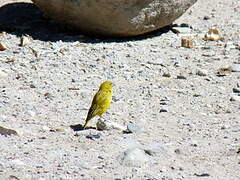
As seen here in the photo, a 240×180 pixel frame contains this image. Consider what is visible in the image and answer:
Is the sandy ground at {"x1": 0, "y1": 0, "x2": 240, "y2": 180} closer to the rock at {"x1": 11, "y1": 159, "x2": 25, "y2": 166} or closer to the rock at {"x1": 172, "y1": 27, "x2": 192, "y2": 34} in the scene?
the rock at {"x1": 11, "y1": 159, "x2": 25, "y2": 166}

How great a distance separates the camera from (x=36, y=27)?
35.6 feet

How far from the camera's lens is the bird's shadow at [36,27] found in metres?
10.4

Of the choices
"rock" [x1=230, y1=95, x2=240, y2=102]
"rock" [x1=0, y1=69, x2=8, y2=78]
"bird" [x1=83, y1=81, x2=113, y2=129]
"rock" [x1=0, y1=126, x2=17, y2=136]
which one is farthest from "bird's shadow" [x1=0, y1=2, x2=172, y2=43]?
"rock" [x1=0, y1=126, x2=17, y2=136]

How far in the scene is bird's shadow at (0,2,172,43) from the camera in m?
10.4

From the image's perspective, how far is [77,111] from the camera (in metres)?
7.57

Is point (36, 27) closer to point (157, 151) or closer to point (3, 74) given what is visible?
point (3, 74)

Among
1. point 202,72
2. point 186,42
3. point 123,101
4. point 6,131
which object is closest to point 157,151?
point 6,131

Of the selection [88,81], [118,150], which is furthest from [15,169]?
[88,81]

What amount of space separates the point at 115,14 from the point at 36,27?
166 cm

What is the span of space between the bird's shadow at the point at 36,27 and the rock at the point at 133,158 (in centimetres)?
439

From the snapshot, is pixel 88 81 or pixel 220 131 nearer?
pixel 220 131

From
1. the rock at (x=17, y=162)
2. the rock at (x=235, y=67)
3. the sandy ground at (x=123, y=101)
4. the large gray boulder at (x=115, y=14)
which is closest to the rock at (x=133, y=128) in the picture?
the sandy ground at (x=123, y=101)

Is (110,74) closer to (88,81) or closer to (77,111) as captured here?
(88,81)

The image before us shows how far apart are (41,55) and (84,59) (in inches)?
25.7
